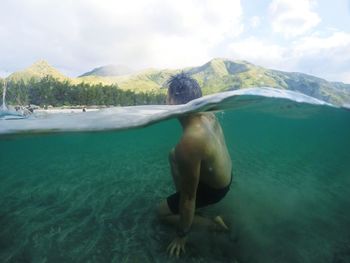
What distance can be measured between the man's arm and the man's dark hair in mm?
1299

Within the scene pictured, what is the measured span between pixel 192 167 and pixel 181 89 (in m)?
1.60

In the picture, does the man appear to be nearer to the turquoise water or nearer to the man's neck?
the man's neck

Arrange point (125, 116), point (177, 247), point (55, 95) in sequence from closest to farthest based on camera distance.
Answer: point (177, 247), point (125, 116), point (55, 95)

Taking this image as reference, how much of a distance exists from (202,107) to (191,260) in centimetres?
258

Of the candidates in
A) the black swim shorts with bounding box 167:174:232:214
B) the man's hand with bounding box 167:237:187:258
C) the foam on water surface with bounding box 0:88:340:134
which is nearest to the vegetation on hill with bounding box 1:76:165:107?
the foam on water surface with bounding box 0:88:340:134

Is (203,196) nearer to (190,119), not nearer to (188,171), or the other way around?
(188,171)

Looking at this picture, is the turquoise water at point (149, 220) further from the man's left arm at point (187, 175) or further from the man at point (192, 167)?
the man's left arm at point (187, 175)

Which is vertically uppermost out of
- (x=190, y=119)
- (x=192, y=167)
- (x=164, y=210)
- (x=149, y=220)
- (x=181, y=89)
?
(x=181, y=89)

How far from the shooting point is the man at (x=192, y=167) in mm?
3207

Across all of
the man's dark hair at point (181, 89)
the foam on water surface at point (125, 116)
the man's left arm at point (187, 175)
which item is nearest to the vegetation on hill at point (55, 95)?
the foam on water surface at point (125, 116)

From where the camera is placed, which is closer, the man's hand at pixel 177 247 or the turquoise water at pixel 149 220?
the man's hand at pixel 177 247

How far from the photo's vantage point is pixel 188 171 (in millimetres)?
3242

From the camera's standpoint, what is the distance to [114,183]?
8.22 m

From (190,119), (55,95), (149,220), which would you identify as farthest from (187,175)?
(55,95)
